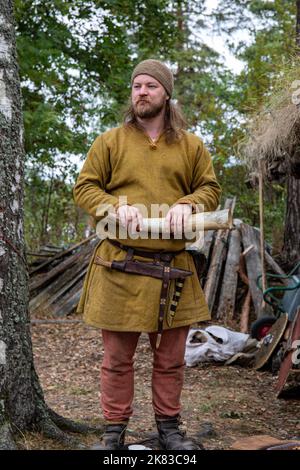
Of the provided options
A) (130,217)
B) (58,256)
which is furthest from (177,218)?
(58,256)

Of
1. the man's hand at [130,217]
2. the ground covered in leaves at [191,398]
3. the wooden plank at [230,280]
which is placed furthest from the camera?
the wooden plank at [230,280]

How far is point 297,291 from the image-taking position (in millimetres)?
6543

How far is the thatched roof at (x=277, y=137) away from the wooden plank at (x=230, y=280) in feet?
8.30

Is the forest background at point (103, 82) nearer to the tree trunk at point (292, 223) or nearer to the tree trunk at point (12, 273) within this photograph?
the tree trunk at point (292, 223)

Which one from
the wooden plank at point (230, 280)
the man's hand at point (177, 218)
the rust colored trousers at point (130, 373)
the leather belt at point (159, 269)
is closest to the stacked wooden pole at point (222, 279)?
the wooden plank at point (230, 280)

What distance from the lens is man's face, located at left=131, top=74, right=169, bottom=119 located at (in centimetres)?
323

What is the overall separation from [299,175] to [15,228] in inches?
116

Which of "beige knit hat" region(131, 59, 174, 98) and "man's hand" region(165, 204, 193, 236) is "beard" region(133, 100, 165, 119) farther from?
"man's hand" region(165, 204, 193, 236)

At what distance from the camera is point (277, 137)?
514 cm

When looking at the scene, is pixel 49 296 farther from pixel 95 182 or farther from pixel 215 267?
pixel 95 182

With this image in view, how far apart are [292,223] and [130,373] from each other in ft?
19.9

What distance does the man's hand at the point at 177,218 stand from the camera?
3.05m

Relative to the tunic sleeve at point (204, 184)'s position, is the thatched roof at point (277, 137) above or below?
above

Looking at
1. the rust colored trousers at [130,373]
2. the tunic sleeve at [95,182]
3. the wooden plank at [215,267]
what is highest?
the tunic sleeve at [95,182]
